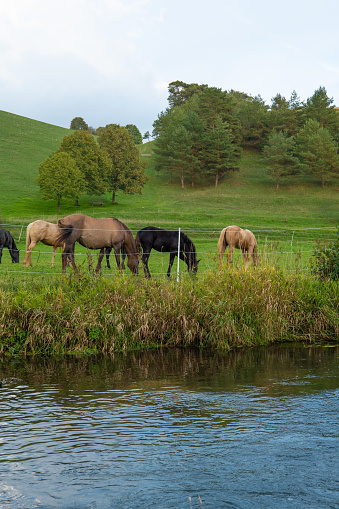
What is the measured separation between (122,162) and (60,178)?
29.1 ft

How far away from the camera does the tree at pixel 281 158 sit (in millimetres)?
68438

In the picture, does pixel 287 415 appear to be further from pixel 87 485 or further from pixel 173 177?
pixel 173 177

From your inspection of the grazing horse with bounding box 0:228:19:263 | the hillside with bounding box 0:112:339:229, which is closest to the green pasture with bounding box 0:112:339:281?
the hillside with bounding box 0:112:339:229

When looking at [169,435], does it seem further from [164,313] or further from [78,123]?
[78,123]

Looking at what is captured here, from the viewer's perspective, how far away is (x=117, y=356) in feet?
33.3

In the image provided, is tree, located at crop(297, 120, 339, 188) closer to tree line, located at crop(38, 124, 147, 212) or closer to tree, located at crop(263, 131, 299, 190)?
tree, located at crop(263, 131, 299, 190)

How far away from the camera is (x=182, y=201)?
195 ft

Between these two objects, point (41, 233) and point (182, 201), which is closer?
point (41, 233)

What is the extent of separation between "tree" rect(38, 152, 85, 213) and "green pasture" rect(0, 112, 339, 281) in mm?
1786

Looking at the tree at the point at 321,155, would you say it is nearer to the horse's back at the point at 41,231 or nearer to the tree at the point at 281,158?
the tree at the point at 281,158

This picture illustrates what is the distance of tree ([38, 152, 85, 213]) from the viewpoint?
4675 centimetres

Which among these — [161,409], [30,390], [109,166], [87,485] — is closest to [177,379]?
[161,409]

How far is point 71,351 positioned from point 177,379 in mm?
2576

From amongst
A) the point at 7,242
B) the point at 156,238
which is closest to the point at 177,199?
the point at 7,242
